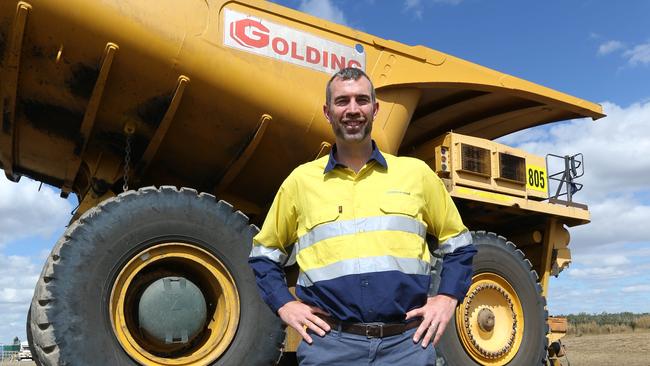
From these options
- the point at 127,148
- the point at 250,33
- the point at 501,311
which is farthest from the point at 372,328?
the point at 501,311

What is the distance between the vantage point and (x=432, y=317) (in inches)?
83.4

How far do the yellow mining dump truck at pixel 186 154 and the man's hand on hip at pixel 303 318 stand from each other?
6.70ft

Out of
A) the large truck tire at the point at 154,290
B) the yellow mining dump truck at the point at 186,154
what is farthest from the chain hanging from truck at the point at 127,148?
the large truck tire at the point at 154,290

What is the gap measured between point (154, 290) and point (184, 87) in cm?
134

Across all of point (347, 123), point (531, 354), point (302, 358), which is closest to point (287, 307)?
point (302, 358)

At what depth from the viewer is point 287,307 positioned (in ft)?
7.15

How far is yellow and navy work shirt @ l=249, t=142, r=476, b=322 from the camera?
7.00 feet

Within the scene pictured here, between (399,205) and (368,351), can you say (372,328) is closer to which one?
(368,351)

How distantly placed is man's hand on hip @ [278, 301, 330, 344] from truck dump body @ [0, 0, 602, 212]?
8.14 feet

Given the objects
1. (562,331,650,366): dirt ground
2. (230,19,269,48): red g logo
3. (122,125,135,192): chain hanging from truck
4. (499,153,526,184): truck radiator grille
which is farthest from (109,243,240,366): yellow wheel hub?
(562,331,650,366): dirt ground

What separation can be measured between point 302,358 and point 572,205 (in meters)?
5.21

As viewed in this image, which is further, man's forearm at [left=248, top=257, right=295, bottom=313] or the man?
man's forearm at [left=248, top=257, right=295, bottom=313]

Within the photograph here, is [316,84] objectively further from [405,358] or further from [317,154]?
[405,358]

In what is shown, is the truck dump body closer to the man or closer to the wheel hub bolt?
the wheel hub bolt
